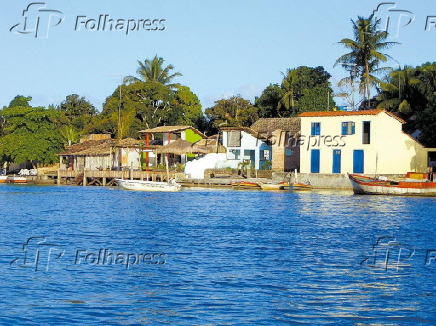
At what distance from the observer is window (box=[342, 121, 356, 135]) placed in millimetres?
63656

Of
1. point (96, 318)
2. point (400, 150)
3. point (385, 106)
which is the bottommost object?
point (96, 318)

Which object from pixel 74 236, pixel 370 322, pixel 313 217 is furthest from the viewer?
pixel 313 217

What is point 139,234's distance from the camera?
29.8m

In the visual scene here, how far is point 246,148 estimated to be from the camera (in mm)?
72812

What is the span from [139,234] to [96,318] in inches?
590

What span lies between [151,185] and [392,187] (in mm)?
21233

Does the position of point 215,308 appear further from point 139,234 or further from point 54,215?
point 54,215

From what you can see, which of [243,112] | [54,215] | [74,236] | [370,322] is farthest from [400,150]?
[370,322]

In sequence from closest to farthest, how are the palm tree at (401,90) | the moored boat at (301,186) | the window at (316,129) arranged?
1. the moored boat at (301,186)
2. the window at (316,129)
3. the palm tree at (401,90)

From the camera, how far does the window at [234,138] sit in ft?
241

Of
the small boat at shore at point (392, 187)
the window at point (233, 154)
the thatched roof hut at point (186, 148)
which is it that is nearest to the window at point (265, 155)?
the window at point (233, 154)

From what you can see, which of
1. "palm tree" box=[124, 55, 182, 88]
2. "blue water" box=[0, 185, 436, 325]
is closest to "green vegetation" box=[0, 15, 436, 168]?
"palm tree" box=[124, 55, 182, 88]

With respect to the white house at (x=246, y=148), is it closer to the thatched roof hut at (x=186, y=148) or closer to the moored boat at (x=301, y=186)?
the thatched roof hut at (x=186, y=148)

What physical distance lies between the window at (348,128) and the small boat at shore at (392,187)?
7292mm
